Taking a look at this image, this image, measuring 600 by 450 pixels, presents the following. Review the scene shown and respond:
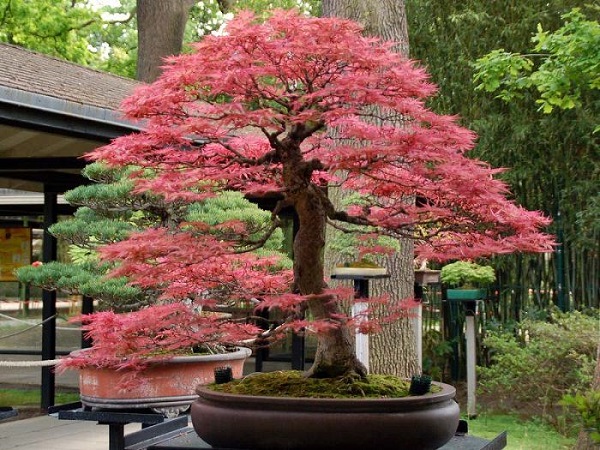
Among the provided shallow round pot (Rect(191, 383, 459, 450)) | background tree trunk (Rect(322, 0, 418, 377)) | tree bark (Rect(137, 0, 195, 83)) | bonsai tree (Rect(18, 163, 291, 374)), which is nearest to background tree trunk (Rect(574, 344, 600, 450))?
background tree trunk (Rect(322, 0, 418, 377))

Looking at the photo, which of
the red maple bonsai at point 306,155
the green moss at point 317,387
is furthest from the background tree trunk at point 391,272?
the green moss at point 317,387

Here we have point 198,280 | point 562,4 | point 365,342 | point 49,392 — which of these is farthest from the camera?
point 562,4

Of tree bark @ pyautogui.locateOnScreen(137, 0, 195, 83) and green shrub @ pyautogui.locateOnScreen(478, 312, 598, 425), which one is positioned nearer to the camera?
green shrub @ pyautogui.locateOnScreen(478, 312, 598, 425)

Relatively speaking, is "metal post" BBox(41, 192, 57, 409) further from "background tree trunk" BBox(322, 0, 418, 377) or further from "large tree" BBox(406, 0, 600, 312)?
"large tree" BBox(406, 0, 600, 312)

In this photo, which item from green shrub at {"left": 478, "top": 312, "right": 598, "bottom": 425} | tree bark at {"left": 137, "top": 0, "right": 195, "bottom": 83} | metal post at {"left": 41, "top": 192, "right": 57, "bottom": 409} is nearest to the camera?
green shrub at {"left": 478, "top": 312, "right": 598, "bottom": 425}

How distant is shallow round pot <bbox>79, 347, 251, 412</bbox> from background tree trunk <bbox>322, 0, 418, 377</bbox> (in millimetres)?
2270

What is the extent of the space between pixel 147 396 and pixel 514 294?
5660 millimetres

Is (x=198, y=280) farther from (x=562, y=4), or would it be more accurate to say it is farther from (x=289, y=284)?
(x=562, y=4)

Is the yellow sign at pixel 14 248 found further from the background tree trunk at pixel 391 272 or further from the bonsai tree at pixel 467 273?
the background tree trunk at pixel 391 272

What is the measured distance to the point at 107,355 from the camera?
3.25 metres

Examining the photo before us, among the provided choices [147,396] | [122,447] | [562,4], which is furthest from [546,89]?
[122,447]

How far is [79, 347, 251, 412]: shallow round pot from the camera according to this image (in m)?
4.30

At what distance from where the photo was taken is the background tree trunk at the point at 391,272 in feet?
22.1

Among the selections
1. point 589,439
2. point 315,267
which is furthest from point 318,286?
point 589,439
